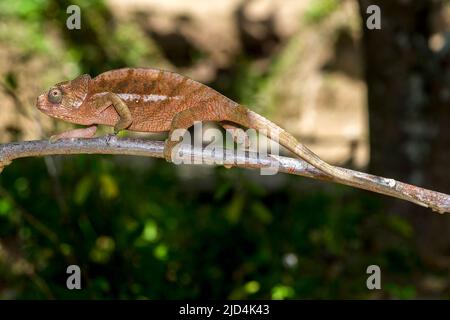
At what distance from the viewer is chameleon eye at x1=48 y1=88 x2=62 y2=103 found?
206 centimetres

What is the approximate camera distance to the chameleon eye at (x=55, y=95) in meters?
2.06

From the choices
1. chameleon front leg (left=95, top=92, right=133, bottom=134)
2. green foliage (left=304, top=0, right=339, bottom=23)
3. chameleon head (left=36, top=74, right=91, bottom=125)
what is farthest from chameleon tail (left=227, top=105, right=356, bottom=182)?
green foliage (left=304, top=0, right=339, bottom=23)

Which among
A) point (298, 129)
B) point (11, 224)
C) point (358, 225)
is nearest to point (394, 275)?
point (358, 225)

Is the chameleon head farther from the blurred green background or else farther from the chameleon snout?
the blurred green background

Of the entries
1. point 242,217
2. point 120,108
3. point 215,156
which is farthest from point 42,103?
point 242,217

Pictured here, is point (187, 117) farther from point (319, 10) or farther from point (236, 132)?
point (319, 10)

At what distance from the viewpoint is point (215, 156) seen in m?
1.79

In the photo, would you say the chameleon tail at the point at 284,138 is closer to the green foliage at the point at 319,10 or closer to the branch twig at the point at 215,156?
the branch twig at the point at 215,156

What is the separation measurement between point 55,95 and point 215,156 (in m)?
0.59

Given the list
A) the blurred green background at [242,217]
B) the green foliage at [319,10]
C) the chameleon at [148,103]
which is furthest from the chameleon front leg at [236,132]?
the green foliage at [319,10]

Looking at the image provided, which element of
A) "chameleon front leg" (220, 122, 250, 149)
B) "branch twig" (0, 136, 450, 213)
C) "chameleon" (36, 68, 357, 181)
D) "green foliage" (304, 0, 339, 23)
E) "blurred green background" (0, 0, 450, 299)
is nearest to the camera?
"branch twig" (0, 136, 450, 213)

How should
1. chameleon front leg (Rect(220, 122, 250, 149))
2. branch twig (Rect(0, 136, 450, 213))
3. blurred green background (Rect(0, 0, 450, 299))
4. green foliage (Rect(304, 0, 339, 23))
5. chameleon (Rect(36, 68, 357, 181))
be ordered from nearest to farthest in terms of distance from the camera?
1. branch twig (Rect(0, 136, 450, 213))
2. chameleon (Rect(36, 68, 357, 181))
3. chameleon front leg (Rect(220, 122, 250, 149))
4. blurred green background (Rect(0, 0, 450, 299))
5. green foliage (Rect(304, 0, 339, 23))
